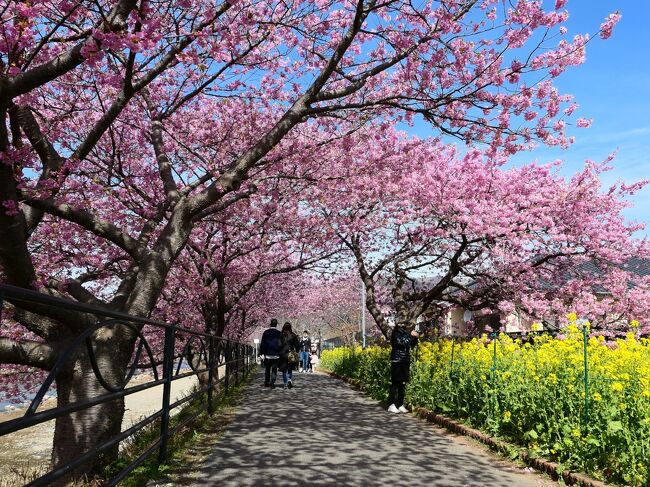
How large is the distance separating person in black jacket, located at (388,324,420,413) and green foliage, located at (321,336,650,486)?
2.33ft

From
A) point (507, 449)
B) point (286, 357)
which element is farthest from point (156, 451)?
point (286, 357)

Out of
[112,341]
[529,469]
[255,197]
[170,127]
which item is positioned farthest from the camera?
[255,197]

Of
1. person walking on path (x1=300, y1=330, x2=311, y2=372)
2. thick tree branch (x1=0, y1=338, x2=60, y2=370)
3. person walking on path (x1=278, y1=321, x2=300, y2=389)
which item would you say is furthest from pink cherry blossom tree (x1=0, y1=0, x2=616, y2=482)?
person walking on path (x1=300, y1=330, x2=311, y2=372)

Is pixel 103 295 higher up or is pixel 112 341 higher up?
pixel 103 295

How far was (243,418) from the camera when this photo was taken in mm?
9539

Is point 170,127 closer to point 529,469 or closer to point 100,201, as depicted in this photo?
point 100,201

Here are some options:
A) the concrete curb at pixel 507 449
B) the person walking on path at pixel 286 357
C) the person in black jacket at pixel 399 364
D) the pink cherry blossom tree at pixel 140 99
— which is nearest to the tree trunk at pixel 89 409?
the pink cherry blossom tree at pixel 140 99

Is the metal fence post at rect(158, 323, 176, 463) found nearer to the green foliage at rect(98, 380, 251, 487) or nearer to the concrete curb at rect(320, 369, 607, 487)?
the green foliage at rect(98, 380, 251, 487)

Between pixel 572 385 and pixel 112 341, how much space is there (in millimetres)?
5553

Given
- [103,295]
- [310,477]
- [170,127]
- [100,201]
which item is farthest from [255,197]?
[310,477]

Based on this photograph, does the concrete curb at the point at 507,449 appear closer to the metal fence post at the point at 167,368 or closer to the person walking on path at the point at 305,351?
the metal fence post at the point at 167,368

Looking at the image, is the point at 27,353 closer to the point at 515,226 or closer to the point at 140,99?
the point at 140,99

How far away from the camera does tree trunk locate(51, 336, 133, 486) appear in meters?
6.42

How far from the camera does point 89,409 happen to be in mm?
6547
